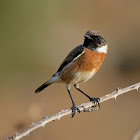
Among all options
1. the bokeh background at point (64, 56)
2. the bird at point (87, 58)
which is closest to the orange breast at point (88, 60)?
the bird at point (87, 58)

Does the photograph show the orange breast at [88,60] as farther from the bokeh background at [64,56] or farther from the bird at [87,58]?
the bokeh background at [64,56]

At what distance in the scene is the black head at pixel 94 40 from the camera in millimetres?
5387

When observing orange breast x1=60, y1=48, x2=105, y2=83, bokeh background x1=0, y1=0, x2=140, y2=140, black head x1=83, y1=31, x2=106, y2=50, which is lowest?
orange breast x1=60, y1=48, x2=105, y2=83

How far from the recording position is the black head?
17.7ft

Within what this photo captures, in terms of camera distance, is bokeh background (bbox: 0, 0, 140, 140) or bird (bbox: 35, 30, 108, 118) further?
bokeh background (bbox: 0, 0, 140, 140)

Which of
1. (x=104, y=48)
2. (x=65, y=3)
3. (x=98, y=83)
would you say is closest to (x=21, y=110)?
(x=98, y=83)

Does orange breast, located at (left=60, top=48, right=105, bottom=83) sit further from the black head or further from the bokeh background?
the bokeh background

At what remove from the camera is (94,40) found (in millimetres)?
5418

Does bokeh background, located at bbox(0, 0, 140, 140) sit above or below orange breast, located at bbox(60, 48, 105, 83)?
above

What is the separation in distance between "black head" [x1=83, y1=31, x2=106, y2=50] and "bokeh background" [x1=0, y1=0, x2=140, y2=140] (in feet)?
10.7

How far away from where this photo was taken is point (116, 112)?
950 cm

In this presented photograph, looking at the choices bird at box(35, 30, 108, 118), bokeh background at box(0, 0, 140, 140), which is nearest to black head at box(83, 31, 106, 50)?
bird at box(35, 30, 108, 118)

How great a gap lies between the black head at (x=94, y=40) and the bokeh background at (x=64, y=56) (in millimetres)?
3264

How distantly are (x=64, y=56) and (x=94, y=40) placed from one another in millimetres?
5702
